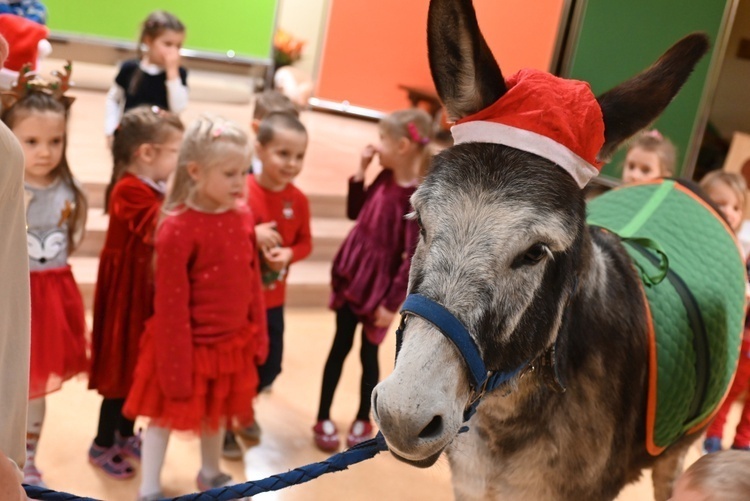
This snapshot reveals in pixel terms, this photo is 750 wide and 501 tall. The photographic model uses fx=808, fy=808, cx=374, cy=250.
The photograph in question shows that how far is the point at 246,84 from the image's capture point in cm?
808

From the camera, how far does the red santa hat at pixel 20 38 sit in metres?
2.58

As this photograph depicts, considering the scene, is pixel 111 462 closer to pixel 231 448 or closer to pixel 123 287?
pixel 231 448

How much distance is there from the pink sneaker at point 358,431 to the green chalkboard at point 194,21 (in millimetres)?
4832

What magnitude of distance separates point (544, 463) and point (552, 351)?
26 centimetres

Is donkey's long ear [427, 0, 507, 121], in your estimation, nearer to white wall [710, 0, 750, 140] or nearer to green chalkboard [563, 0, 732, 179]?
green chalkboard [563, 0, 732, 179]

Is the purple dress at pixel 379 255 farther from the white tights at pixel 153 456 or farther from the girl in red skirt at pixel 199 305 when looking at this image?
the white tights at pixel 153 456

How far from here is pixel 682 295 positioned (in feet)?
6.22

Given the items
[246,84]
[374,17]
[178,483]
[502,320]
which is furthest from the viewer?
[246,84]

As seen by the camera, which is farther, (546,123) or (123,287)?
(123,287)

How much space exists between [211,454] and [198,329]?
19.9 inches

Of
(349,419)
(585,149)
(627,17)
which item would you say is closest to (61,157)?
(349,419)

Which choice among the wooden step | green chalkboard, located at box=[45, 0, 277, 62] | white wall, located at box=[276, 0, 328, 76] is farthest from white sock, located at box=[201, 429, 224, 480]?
white wall, located at box=[276, 0, 328, 76]

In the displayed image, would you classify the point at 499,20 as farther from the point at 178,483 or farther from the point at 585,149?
the point at 585,149

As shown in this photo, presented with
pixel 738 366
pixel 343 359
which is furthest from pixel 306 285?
pixel 738 366
